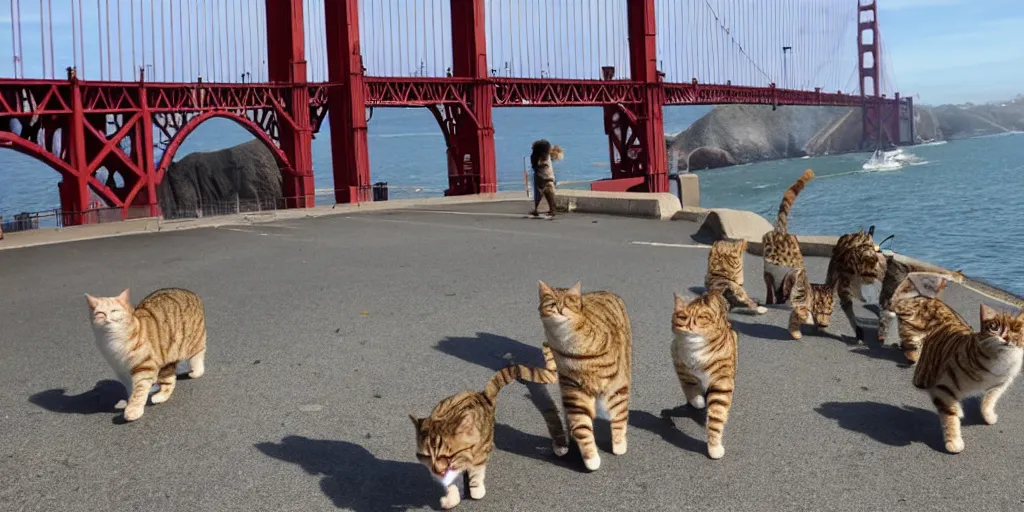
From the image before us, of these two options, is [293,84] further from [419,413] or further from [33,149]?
[419,413]

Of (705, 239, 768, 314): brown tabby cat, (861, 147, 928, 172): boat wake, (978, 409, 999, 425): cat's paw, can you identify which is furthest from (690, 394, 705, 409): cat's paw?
(861, 147, 928, 172): boat wake

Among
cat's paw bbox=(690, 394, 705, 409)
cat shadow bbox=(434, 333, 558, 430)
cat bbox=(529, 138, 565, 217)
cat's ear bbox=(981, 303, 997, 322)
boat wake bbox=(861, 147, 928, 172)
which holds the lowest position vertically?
cat's paw bbox=(690, 394, 705, 409)

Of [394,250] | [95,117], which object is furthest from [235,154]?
[394,250]

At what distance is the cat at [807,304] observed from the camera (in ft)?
31.2

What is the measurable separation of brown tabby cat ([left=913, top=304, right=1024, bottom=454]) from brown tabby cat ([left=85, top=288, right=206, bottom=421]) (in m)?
5.46

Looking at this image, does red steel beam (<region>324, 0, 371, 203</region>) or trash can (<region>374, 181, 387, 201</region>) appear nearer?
red steel beam (<region>324, 0, 371, 203</region>)

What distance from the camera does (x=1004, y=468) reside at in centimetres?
615

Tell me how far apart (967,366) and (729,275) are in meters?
4.07

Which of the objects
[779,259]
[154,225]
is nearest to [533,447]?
[779,259]

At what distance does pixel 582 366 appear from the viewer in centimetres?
607

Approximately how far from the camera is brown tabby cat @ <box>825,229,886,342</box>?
9461mm

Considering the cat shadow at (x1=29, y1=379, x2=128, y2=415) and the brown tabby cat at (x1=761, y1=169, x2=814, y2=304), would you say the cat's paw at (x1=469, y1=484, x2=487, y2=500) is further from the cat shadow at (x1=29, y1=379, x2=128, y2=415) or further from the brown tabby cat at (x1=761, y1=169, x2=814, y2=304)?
the brown tabby cat at (x1=761, y1=169, x2=814, y2=304)

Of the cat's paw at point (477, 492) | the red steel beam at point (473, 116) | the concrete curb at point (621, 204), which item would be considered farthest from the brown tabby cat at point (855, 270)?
the red steel beam at point (473, 116)

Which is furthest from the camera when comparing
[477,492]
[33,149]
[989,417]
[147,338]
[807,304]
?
[33,149]
